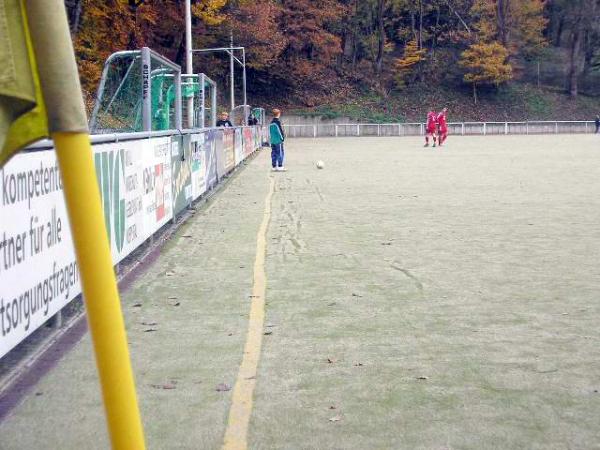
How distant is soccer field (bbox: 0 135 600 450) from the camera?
4621 mm

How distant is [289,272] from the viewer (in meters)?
9.38

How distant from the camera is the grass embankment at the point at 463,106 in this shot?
7656 cm

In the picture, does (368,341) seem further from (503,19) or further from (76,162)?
(503,19)

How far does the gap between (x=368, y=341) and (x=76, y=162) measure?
480 centimetres

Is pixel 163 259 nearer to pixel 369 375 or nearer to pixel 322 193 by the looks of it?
pixel 369 375

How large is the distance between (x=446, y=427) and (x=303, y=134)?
69865 mm

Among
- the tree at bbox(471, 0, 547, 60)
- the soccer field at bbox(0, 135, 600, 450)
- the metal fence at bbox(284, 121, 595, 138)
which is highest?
the tree at bbox(471, 0, 547, 60)

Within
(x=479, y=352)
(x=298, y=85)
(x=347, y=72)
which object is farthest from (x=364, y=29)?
(x=479, y=352)

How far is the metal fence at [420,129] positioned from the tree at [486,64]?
5.00 m

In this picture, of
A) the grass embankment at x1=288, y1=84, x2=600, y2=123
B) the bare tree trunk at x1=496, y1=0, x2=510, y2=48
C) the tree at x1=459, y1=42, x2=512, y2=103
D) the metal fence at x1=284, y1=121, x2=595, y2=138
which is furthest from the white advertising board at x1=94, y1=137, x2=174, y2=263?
the bare tree trunk at x1=496, y1=0, x2=510, y2=48

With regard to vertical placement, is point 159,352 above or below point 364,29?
below

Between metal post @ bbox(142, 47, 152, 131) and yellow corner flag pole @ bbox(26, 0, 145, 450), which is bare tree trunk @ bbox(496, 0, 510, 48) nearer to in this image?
metal post @ bbox(142, 47, 152, 131)

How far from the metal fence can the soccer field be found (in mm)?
61120

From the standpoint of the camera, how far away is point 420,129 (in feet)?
245
